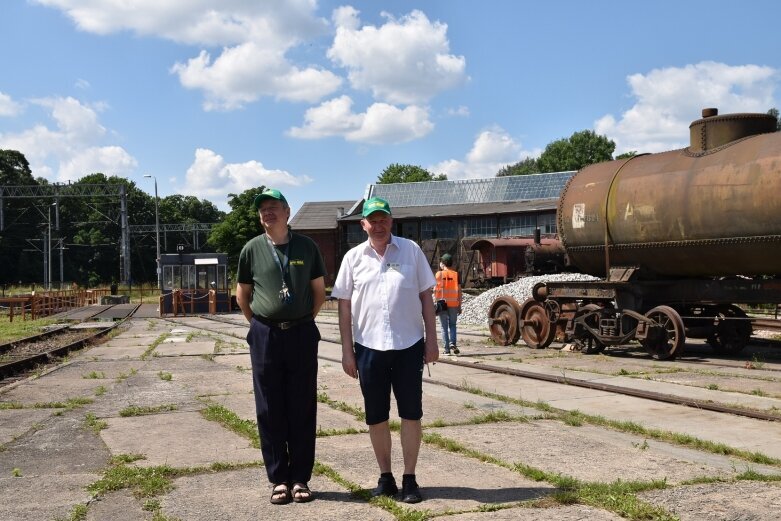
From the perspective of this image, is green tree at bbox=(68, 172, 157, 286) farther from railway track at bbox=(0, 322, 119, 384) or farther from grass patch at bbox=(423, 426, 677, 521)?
grass patch at bbox=(423, 426, 677, 521)

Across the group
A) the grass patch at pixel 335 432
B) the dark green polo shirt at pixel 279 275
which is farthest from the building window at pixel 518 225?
the dark green polo shirt at pixel 279 275

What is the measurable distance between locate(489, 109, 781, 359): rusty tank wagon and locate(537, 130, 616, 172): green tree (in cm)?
8152

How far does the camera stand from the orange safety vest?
13.2 metres

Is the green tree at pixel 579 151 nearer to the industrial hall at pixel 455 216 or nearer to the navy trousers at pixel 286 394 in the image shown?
the industrial hall at pixel 455 216

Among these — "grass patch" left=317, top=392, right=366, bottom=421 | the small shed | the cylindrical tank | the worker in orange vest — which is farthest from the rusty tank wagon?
the small shed

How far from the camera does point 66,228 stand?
98.3 meters

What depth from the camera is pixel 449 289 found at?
1321 cm

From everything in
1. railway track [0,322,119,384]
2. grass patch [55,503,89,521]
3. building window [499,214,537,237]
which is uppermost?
building window [499,214,537,237]

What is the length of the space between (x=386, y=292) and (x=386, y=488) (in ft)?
3.71

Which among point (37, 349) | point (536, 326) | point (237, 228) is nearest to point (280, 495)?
point (536, 326)

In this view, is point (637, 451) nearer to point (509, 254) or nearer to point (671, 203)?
point (671, 203)

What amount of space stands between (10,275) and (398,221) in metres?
49.4

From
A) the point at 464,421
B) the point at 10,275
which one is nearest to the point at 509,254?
the point at 464,421

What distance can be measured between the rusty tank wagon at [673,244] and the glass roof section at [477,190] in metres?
41.1
